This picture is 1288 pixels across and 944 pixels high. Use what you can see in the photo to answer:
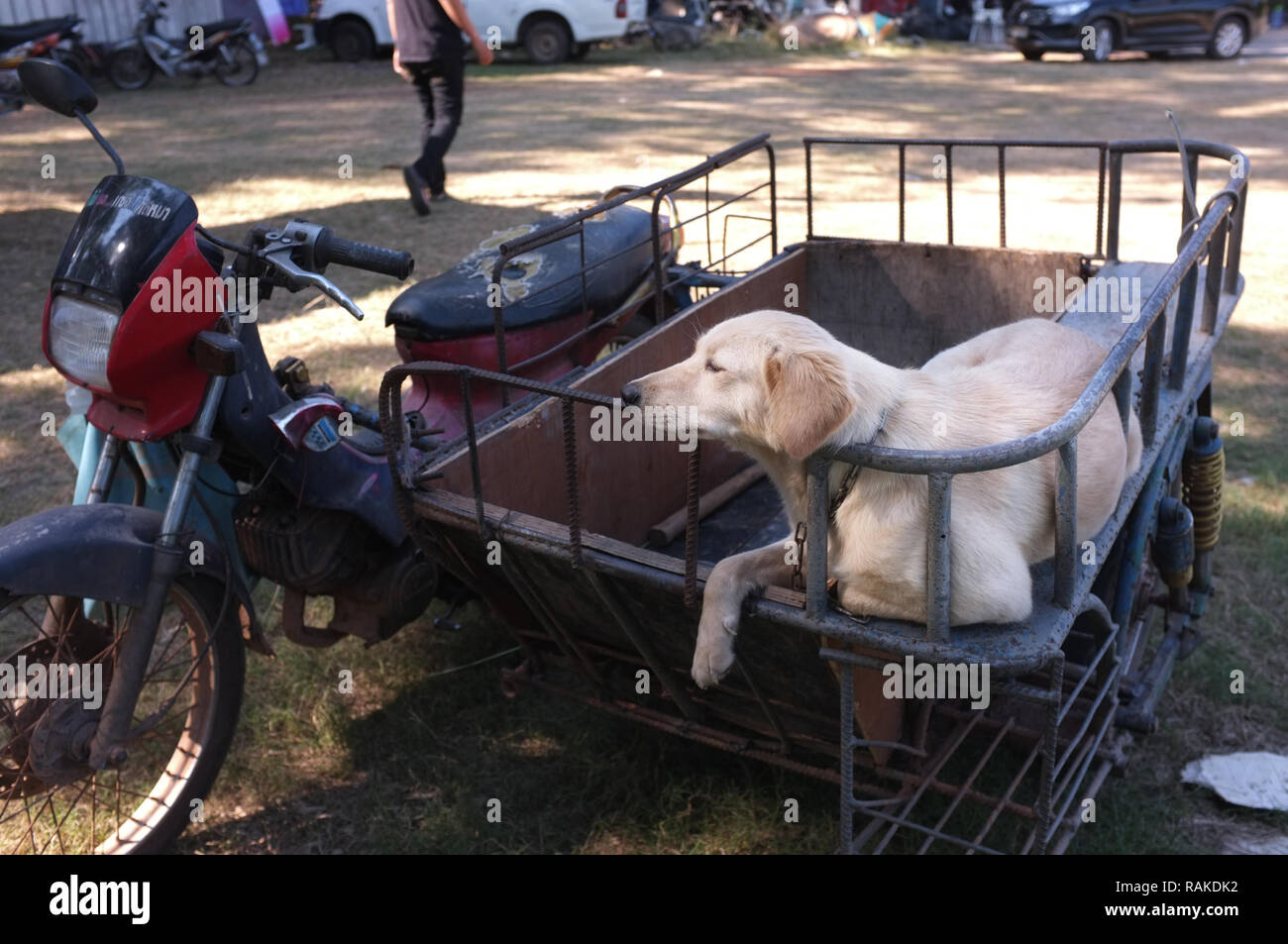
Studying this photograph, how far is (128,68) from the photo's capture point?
59.4 feet

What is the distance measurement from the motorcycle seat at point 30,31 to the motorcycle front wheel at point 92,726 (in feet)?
48.8

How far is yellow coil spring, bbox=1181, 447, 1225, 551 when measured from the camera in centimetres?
403

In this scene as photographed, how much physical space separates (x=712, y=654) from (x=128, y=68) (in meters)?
18.9

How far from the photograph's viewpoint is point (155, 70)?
1859 cm

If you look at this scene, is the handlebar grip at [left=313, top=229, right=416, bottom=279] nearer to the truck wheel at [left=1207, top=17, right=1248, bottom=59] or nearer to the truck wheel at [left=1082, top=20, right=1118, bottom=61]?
the truck wheel at [left=1082, top=20, right=1118, bottom=61]

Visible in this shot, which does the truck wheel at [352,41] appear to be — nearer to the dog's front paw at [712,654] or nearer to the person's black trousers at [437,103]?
the person's black trousers at [437,103]

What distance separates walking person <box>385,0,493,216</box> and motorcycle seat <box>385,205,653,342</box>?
4246mm

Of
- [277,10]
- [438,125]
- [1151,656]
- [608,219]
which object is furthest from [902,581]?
[277,10]

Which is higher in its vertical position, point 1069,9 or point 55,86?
point 1069,9

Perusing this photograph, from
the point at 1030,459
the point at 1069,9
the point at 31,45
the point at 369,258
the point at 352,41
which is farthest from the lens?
the point at 352,41

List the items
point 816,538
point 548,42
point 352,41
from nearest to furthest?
point 816,538 → point 548,42 → point 352,41

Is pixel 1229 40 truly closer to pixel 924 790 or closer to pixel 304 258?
pixel 924 790

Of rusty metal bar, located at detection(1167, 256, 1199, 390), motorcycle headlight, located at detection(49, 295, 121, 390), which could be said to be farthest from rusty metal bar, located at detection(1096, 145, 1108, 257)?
motorcycle headlight, located at detection(49, 295, 121, 390)

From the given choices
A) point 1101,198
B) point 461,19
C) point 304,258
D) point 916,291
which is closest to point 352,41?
point 461,19
